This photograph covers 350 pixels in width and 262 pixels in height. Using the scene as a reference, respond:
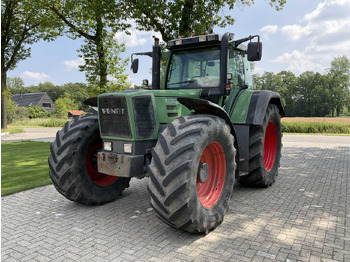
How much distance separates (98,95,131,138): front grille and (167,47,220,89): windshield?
1.42m

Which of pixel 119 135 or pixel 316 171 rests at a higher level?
pixel 119 135

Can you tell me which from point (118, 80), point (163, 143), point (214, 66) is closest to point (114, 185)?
point (163, 143)

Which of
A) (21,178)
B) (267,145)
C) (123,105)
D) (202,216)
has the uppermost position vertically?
(123,105)

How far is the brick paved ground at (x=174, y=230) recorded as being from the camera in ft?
10.2

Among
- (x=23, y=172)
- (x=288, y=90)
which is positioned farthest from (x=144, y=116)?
(x=288, y=90)

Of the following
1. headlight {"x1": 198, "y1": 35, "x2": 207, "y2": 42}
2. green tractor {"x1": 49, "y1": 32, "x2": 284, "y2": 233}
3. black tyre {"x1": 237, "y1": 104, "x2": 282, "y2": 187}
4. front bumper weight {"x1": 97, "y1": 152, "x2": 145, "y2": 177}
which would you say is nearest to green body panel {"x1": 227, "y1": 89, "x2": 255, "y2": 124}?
green tractor {"x1": 49, "y1": 32, "x2": 284, "y2": 233}

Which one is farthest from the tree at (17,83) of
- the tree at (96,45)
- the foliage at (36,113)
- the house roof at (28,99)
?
the tree at (96,45)

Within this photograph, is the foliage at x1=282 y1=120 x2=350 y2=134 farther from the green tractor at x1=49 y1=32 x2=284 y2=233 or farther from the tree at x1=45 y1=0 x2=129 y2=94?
the green tractor at x1=49 y1=32 x2=284 y2=233

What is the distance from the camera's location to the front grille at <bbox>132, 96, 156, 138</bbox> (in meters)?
3.91

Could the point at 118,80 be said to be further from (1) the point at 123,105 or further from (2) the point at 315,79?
(2) the point at 315,79

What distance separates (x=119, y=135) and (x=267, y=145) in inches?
146

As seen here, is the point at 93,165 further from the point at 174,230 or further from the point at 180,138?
the point at 180,138

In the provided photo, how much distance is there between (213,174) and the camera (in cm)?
408

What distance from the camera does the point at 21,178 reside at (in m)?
6.88
